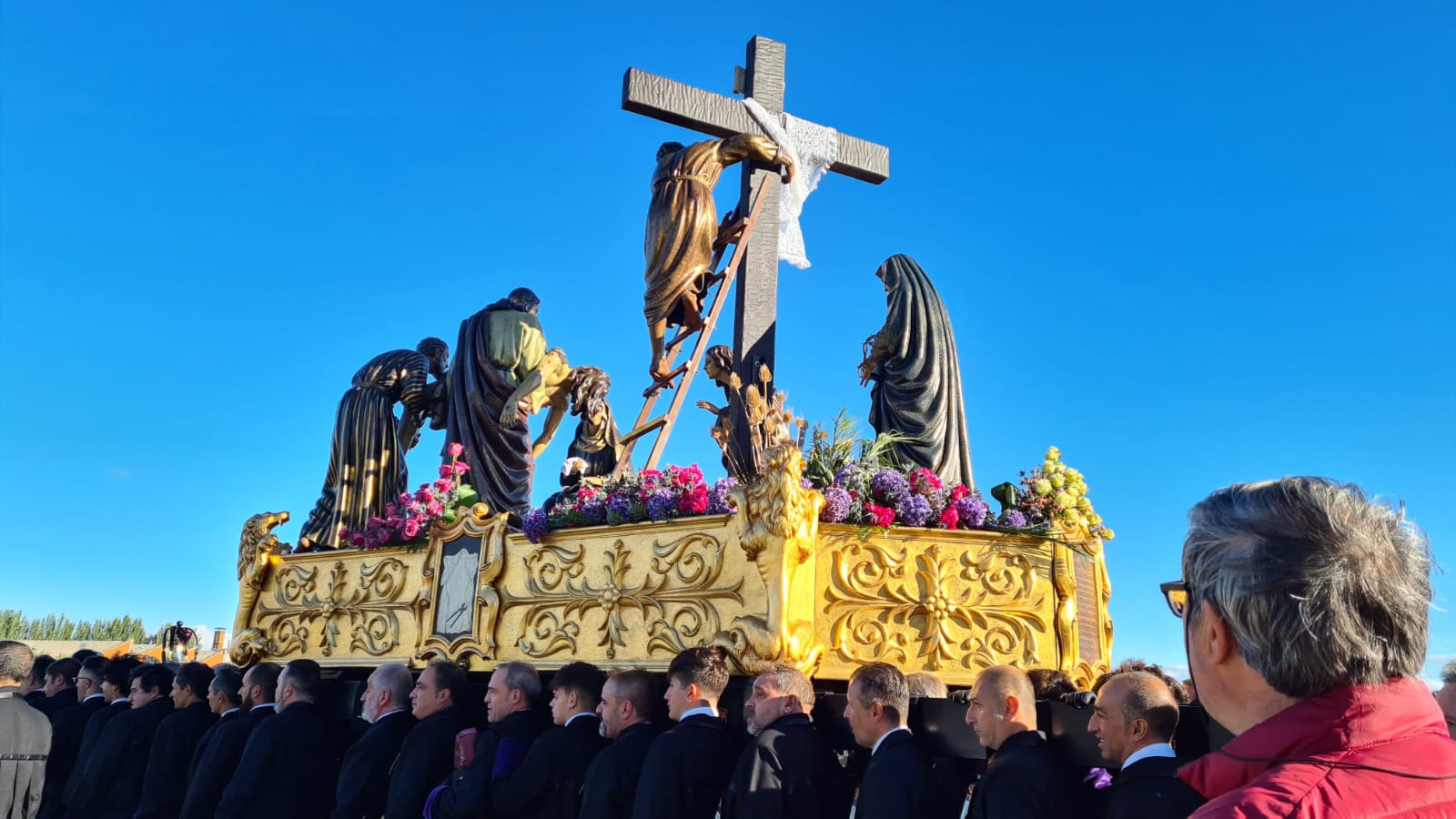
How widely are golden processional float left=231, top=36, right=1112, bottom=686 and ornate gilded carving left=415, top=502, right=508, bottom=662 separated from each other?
19 mm

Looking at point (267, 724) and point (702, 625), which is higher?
point (702, 625)

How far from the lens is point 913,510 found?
22.8ft

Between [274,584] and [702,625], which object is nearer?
[702,625]

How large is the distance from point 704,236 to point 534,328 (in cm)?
198

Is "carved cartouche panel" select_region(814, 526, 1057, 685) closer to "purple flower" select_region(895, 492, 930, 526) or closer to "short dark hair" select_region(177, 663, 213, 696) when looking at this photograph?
"purple flower" select_region(895, 492, 930, 526)

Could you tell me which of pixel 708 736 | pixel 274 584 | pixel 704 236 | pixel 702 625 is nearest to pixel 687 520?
pixel 702 625

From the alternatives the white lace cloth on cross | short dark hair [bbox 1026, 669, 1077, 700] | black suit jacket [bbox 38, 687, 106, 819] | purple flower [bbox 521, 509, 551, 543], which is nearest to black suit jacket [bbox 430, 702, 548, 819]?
purple flower [bbox 521, 509, 551, 543]

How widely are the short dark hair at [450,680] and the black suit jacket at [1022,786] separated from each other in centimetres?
342

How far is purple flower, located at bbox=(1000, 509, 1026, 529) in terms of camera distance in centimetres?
Answer: 720

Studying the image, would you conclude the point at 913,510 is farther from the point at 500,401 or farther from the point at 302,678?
the point at 500,401

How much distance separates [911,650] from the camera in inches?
271

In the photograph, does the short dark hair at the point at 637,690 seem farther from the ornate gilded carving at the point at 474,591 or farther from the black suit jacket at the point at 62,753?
the black suit jacket at the point at 62,753

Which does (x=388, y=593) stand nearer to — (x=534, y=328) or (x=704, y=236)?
(x=534, y=328)

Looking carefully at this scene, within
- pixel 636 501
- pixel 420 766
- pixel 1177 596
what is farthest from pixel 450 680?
pixel 1177 596
